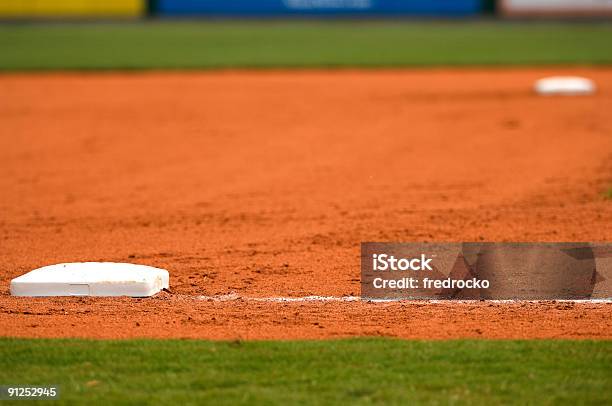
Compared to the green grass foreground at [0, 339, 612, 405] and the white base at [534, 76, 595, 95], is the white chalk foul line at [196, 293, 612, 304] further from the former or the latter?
the white base at [534, 76, 595, 95]

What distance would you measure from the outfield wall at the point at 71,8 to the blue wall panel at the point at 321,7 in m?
0.92

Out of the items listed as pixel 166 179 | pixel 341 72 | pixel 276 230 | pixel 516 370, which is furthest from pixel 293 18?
pixel 516 370

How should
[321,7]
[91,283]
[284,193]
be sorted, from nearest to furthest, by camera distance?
[91,283]
[284,193]
[321,7]

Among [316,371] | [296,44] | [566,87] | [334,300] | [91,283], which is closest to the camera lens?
[316,371]

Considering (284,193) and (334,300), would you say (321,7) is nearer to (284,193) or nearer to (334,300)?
(284,193)

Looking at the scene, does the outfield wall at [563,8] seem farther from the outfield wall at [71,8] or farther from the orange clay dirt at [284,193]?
the orange clay dirt at [284,193]

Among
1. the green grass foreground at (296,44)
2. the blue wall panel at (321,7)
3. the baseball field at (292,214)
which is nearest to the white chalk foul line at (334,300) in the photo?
the baseball field at (292,214)

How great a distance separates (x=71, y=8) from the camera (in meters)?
30.4

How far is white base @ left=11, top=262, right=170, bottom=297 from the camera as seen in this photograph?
6012mm

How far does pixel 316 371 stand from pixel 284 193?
4805 millimetres

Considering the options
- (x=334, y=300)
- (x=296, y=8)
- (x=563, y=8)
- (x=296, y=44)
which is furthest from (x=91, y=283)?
(x=563, y=8)

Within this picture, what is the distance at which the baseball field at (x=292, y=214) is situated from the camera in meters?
4.65

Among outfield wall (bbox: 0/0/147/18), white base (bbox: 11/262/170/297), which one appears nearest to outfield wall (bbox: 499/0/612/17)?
outfield wall (bbox: 0/0/147/18)

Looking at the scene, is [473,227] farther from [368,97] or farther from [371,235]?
[368,97]
